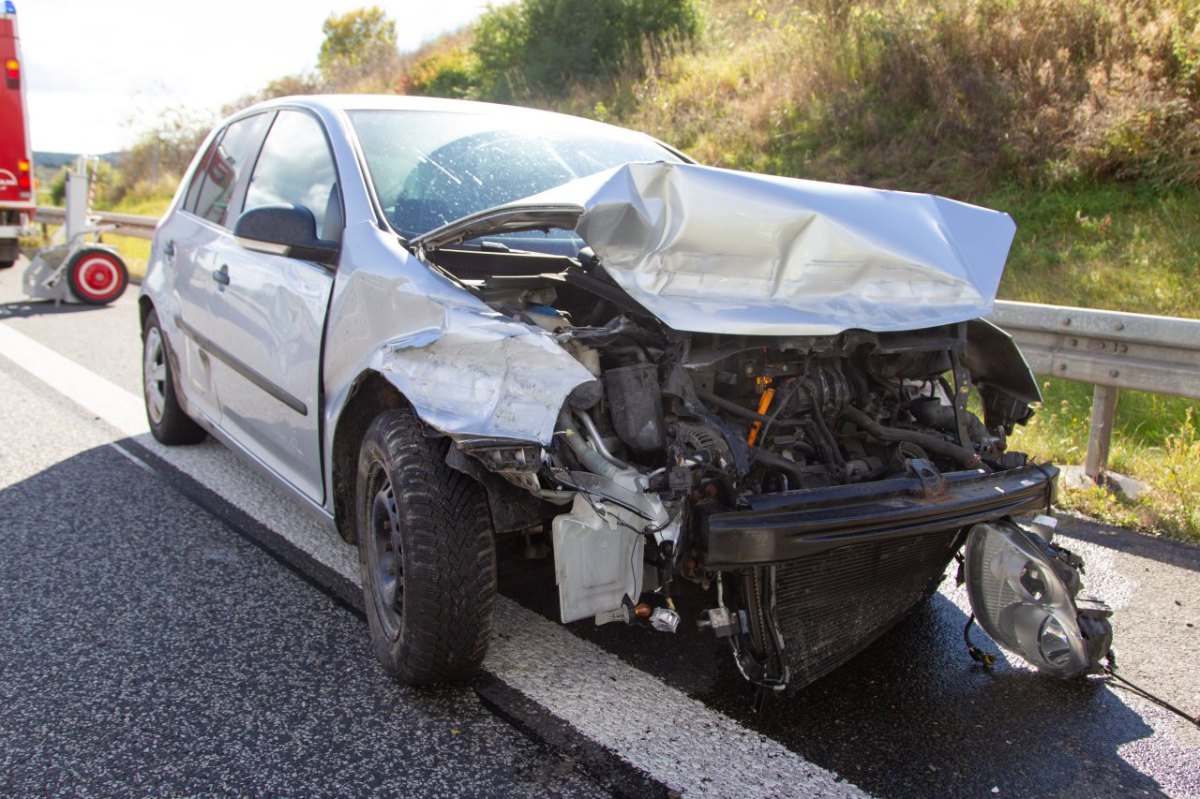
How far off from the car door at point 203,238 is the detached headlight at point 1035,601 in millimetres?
3201

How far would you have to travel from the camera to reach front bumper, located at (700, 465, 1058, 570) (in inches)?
98.6

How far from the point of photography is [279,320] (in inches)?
144

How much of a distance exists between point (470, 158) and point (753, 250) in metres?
1.44

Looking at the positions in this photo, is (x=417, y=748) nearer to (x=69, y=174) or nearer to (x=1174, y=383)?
(x=1174, y=383)

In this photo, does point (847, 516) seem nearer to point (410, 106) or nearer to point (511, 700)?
point (511, 700)

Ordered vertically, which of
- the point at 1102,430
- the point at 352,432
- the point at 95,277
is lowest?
the point at 95,277

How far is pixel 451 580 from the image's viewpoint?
2.74 meters

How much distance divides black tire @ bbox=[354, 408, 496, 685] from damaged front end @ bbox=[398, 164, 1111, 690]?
11 cm

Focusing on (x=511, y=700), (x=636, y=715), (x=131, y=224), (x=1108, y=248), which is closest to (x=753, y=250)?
(x=636, y=715)

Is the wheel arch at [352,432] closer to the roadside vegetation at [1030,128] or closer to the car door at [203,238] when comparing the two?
the car door at [203,238]

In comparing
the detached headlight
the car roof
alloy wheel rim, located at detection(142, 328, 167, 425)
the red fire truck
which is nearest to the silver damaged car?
the detached headlight

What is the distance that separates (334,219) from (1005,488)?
2.32 m

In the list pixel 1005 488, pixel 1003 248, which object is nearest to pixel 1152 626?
pixel 1005 488

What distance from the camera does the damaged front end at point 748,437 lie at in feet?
8.52
